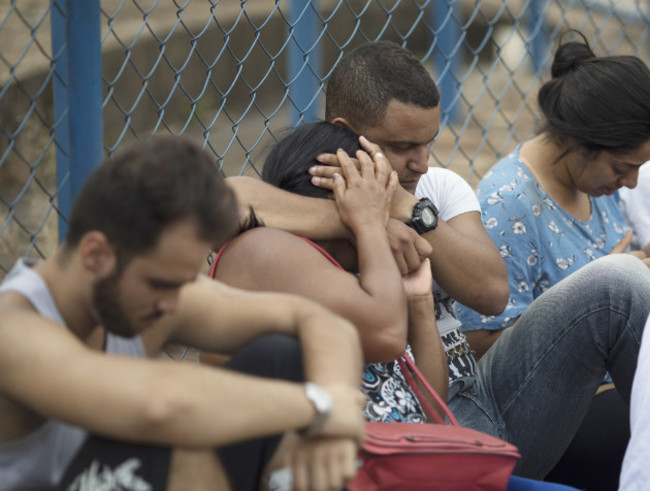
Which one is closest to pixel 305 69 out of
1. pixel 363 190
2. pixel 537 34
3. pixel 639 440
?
pixel 363 190

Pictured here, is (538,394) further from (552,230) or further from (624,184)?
(624,184)

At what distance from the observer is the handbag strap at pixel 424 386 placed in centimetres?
228

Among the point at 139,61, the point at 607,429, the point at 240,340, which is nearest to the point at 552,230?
the point at 607,429

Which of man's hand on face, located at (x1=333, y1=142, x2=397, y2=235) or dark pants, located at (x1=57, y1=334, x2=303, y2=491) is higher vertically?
man's hand on face, located at (x1=333, y1=142, x2=397, y2=235)

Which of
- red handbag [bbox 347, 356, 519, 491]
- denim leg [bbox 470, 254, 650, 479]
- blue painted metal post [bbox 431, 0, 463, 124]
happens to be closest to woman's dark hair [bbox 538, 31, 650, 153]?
denim leg [bbox 470, 254, 650, 479]

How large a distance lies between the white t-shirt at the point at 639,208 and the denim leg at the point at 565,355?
3.20ft

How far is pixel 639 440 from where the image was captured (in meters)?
2.28

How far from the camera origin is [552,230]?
10.3 feet

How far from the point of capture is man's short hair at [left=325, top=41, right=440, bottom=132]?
270cm

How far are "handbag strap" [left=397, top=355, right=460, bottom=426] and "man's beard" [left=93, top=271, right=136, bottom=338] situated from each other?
75 centimetres

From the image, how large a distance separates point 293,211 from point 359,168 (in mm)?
214

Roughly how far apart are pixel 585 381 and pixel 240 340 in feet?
3.53

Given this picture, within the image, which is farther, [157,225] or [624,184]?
[624,184]

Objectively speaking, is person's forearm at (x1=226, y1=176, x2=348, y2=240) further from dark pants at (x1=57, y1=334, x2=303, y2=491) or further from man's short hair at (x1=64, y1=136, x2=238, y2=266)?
man's short hair at (x1=64, y1=136, x2=238, y2=266)
